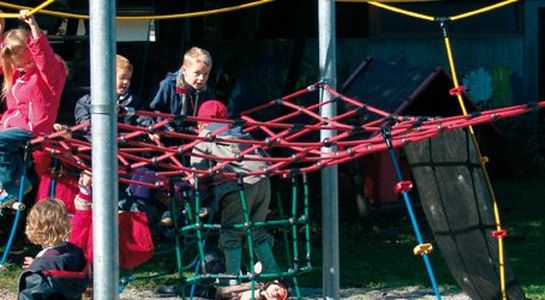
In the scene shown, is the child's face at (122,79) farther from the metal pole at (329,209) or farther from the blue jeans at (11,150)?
the metal pole at (329,209)

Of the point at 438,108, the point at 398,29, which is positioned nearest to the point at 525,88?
the point at 398,29

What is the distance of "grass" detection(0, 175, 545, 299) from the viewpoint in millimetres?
8938

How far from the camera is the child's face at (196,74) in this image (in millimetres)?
7641

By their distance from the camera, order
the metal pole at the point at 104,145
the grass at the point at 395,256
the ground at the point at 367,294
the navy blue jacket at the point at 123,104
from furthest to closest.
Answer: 1. the grass at the point at 395,256
2. the ground at the point at 367,294
3. the navy blue jacket at the point at 123,104
4. the metal pole at the point at 104,145

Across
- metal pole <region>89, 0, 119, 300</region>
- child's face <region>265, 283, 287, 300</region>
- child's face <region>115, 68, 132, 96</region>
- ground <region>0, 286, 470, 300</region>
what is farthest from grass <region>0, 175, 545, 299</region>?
metal pole <region>89, 0, 119, 300</region>

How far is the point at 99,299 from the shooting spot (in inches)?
193

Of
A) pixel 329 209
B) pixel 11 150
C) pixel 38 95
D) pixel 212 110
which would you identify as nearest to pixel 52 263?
pixel 11 150

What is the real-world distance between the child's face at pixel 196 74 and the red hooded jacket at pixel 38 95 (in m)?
0.87

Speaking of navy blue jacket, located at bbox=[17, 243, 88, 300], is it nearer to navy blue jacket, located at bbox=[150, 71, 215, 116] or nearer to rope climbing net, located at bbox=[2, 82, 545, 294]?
rope climbing net, located at bbox=[2, 82, 545, 294]

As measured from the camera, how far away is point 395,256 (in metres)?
10.0

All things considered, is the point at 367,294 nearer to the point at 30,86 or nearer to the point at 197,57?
the point at 197,57

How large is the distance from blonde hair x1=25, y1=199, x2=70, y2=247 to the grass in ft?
9.42

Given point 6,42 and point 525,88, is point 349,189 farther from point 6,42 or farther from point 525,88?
point 6,42

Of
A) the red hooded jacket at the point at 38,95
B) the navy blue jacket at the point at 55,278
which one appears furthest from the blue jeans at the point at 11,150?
the navy blue jacket at the point at 55,278
